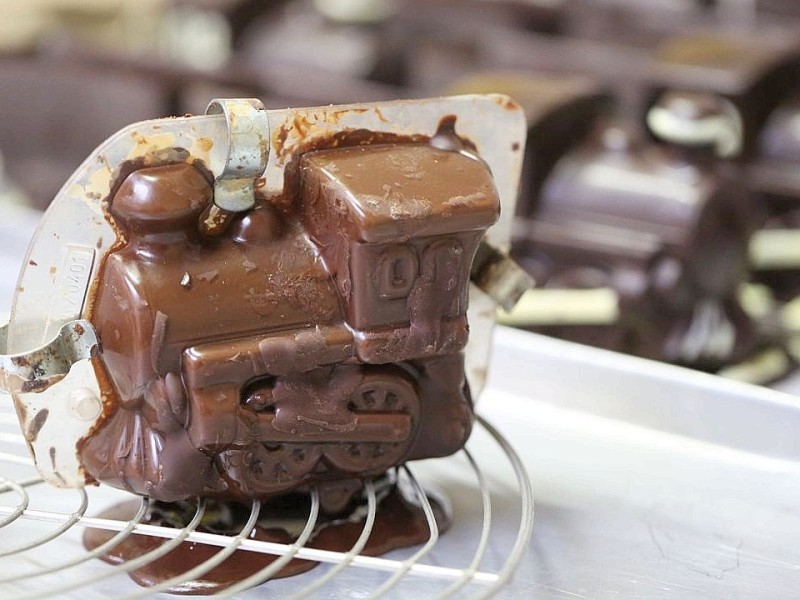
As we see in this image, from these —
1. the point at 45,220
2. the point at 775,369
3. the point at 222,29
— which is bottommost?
the point at 775,369

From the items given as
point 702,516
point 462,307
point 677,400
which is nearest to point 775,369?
point 677,400

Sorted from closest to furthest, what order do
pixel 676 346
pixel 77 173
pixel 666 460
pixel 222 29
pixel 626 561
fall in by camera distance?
pixel 77 173, pixel 626 561, pixel 666 460, pixel 676 346, pixel 222 29

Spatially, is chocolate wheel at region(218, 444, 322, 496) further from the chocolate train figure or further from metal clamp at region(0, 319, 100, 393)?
metal clamp at region(0, 319, 100, 393)

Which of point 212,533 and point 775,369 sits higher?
point 212,533

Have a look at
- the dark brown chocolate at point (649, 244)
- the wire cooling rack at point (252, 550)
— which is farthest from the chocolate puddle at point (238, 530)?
the dark brown chocolate at point (649, 244)

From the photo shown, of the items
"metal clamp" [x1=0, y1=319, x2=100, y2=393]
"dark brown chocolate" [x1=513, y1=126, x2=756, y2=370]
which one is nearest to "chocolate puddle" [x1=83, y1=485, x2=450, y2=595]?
"metal clamp" [x1=0, y1=319, x2=100, y2=393]

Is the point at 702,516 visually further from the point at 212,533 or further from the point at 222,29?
the point at 222,29

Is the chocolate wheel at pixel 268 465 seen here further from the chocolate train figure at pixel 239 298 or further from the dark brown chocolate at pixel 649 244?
the dark brown chocolate at pixel 649 244

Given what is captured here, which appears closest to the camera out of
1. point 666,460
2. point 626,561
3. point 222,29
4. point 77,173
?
point 77,173
